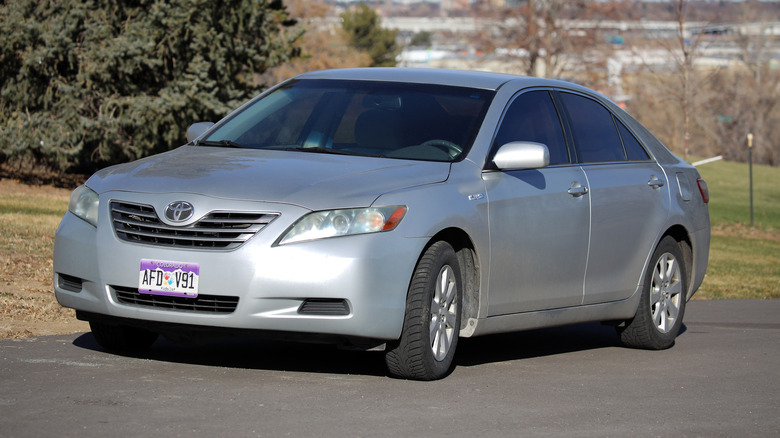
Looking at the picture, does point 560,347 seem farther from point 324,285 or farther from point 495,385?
point 324,285

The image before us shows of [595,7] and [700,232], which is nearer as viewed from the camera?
[700,232]

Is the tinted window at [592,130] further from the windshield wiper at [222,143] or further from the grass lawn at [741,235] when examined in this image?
the grass lawn at [741,235]

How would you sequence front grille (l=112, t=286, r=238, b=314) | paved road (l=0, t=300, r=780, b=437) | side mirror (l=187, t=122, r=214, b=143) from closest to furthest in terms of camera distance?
paved road (l=0, t=300, r=780, b=437), front grille (l=112, t=286, r=238, b=314), side mirror (l=187, t=122, r=214, b=143)

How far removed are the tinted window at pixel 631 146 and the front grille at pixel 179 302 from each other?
3699 mm

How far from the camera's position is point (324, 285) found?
5.91 m

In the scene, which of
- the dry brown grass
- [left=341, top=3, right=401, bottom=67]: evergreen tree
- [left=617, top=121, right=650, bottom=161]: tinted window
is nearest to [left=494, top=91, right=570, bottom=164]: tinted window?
[left=617, top=121, right=650, bottom=161]: tinted window

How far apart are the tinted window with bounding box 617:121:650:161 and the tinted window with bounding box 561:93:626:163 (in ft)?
0.26

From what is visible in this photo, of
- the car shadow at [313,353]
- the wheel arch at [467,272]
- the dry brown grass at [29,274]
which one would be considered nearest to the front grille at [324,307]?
the car shadow at [313,353]

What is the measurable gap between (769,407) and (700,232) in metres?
2.90

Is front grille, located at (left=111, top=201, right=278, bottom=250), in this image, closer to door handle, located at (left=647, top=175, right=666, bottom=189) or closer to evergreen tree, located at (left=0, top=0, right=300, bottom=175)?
door handle, located at (left=647, top=175, right=666, bottom=189)

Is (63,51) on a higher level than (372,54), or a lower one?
higher

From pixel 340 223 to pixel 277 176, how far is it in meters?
0.52

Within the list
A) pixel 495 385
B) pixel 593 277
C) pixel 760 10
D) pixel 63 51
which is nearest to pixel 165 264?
pixel 495 385

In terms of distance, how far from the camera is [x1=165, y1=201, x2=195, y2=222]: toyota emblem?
602 centimetres
